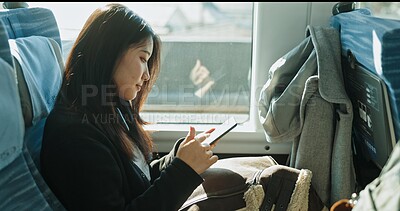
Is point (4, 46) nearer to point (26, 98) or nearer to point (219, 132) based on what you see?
point (26, 98)

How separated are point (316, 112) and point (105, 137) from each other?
24.5 inches

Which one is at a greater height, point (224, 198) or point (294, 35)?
point (294, 35)

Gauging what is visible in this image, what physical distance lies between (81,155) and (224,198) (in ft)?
1.54

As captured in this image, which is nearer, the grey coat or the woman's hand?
the woman's hand

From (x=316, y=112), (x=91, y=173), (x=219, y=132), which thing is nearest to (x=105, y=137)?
(x=91, y=173)

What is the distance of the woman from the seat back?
0.18 feet

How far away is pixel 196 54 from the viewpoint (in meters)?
1.69

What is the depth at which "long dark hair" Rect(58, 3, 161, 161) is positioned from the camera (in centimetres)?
106

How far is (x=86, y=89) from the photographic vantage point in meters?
1.06

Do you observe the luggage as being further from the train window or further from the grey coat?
the train window

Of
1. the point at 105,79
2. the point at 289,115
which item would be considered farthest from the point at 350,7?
the point at 105,79

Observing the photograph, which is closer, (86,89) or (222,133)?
(86,89)

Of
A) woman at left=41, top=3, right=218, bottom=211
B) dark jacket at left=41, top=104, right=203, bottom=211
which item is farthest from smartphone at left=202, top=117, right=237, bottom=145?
dark jacket at left=41, top=104, right=203, bottom=211

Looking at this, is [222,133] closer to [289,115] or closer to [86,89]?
[289,115]
